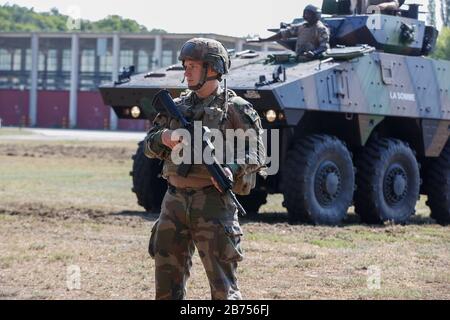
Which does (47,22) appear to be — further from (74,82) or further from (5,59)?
(74,82)

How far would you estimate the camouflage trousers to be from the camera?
666 centimetres

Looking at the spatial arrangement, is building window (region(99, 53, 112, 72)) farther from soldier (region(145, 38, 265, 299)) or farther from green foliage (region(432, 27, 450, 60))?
soldier (region(145, 38, 265, 299))

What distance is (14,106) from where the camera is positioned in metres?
60.0

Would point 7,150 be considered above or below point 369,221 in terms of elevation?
below

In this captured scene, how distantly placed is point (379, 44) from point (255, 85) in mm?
2853

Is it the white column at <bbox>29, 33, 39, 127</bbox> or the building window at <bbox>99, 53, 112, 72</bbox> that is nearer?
the white column at <bbox>29, 33, 39, 127</bbox>

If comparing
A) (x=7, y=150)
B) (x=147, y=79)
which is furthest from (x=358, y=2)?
(x=7, y=150)

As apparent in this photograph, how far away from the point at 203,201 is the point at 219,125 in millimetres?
428

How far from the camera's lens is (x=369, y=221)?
1479 cm

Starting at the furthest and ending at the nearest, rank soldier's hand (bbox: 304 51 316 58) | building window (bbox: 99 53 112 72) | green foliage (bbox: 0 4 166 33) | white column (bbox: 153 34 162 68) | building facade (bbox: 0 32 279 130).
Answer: green foliage (bbox: 0 4 166 33), building window (bbox: 99 53 112 72), building facade (bbox: 0 32 279 130), white column (bbox: 153 34 162 68), soldier's hand (bbox: 304 51 316 58)

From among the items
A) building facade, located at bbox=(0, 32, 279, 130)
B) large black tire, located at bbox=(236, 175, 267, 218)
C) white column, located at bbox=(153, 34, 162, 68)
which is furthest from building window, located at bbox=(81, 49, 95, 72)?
large black tire, located at bbox=(236, 175, 267, 218)

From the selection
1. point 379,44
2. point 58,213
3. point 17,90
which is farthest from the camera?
point 17,90

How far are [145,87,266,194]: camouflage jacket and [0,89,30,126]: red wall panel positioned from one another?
53724 mm

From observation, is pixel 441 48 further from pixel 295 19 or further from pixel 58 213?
pixel 58 213
